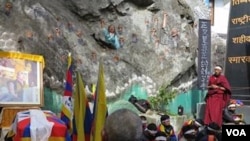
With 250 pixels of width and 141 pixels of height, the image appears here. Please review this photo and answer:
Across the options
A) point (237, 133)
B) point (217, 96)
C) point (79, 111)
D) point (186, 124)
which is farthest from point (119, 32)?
point (237, 133)

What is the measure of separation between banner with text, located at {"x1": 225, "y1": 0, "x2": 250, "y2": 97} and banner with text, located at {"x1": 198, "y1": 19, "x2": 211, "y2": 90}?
61cm

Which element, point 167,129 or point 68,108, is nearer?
point 68,108

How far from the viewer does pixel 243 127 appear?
3.46 metres

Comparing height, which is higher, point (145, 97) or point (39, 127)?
point (39, 127)

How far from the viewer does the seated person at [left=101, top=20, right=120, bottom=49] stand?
1149cm

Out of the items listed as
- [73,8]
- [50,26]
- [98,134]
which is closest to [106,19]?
[73,8]

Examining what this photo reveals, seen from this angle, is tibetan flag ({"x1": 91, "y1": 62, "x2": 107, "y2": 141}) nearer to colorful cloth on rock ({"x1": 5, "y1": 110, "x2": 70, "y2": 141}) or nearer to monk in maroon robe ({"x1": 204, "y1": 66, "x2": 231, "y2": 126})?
colorful cloth on rock ({"x1": 5, "y1": 110, "x2": 70, "y2": 141})

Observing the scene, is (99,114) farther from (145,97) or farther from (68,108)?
(145,97)

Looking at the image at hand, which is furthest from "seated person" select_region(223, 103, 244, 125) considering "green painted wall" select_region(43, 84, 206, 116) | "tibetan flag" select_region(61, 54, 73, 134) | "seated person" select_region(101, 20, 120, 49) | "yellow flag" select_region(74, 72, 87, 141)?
"yellow flag" select_region(74, 72, 87, 141)

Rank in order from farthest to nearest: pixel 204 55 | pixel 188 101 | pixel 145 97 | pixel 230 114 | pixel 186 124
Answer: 1. pixel 188 101
2. pixel 145 97
3. pixel 204 55
4. pixel 230 114
5. pixel 186 124

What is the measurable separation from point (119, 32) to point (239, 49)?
2778 millimetres

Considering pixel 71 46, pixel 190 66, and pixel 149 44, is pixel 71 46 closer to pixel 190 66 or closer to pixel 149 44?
pixel 149 44

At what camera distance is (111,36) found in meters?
11.6

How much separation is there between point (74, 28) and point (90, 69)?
974mm
